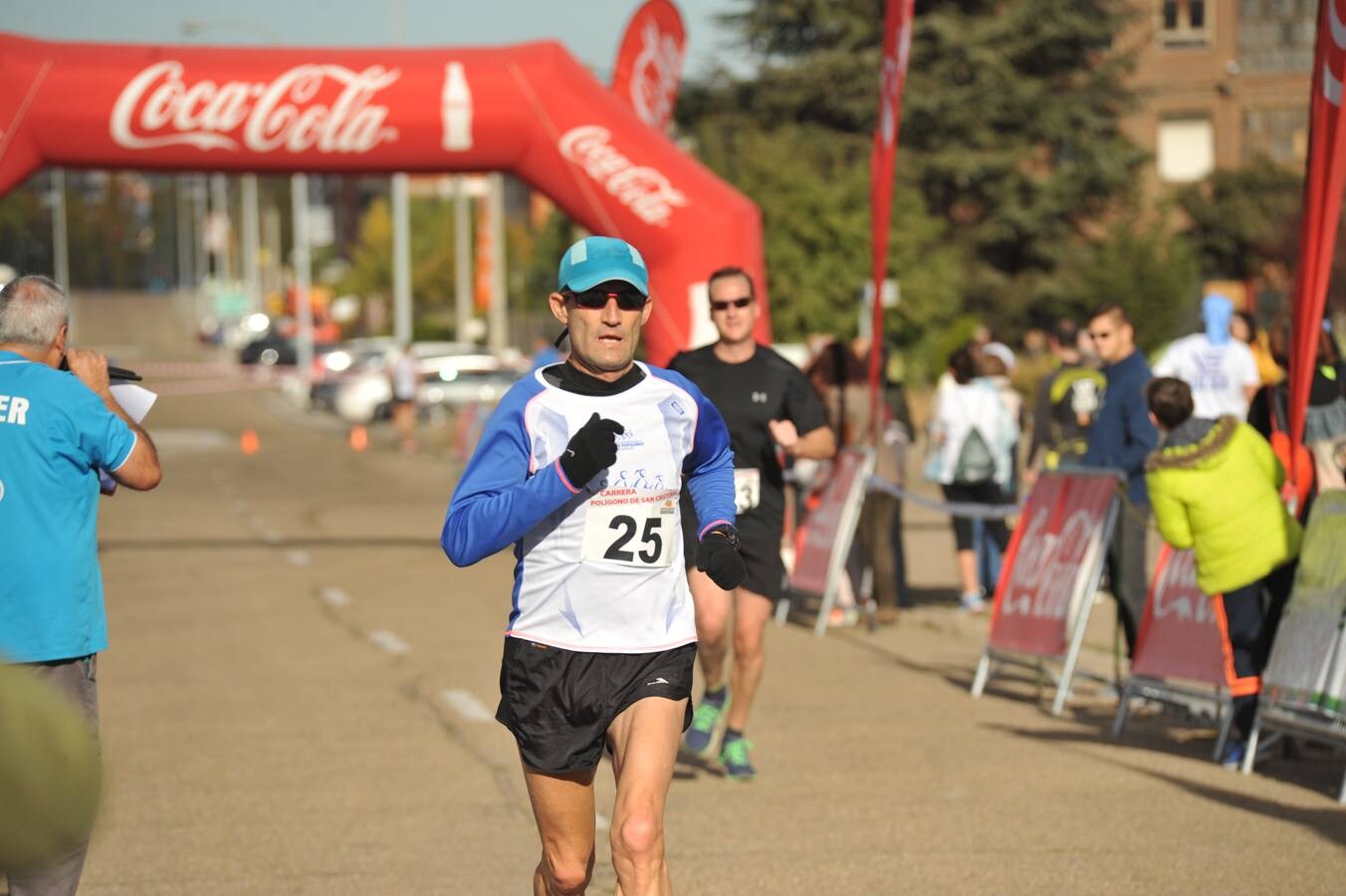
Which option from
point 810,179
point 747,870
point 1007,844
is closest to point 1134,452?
point 1007,844

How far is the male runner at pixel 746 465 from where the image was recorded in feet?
27.9

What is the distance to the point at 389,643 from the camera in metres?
13.2

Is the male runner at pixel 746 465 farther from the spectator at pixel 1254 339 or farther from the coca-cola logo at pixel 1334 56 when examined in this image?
the spectator at pixel 1254 339

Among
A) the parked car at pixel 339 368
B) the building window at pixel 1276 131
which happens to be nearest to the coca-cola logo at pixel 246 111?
the parked car at pixel 339 368

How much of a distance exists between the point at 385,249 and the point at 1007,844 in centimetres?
9064

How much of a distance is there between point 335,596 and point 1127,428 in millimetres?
7041

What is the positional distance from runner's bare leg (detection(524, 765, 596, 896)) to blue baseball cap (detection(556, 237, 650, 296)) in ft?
3.68

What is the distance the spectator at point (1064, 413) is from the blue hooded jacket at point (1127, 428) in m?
1.94

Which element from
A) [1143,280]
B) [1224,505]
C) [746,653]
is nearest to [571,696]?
[746,653]

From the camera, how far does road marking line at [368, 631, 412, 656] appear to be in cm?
1281

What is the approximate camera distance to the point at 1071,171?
51188 millimetres

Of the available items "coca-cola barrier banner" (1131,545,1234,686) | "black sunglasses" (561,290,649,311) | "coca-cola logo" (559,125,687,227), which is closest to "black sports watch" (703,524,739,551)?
"black sunglasses" (561,290,649,311)

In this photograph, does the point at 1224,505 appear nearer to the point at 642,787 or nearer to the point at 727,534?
the point at 727,534

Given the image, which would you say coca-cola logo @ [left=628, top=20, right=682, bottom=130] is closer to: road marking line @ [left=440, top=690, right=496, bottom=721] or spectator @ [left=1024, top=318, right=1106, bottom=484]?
spectator @ [left=1024, top=318, right=1106, bottom=484]
